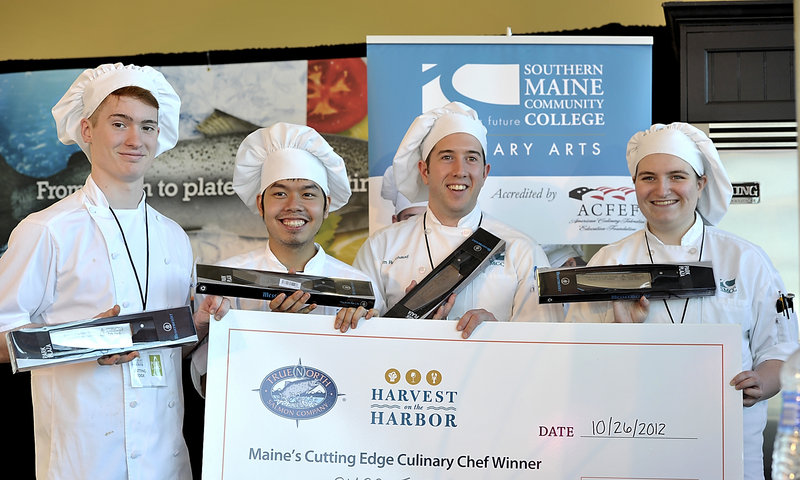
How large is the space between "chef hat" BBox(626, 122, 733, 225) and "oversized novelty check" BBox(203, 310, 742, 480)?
702 millimetres

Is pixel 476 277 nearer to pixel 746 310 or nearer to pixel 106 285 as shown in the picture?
pixel 746 310

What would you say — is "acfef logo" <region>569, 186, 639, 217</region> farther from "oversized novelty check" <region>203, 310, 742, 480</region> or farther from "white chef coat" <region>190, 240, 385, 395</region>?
"oversized novelty check" <region>203, 310, 742, 480</region>

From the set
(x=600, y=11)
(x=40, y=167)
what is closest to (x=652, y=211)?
(x=600, y=11)

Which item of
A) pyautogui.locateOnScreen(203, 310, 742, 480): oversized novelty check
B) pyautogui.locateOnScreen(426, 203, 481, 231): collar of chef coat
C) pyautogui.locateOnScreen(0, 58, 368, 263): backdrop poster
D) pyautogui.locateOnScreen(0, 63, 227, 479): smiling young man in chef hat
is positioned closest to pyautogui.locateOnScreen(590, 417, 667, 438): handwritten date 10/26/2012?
pyautogui.locateOnScreen(203, 310, 742, 480): oversized novelty check

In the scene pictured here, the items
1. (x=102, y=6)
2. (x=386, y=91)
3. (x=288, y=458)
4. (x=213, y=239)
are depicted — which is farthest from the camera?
(x=102, y=6)

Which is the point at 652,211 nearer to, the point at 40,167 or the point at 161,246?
the point at 161,246

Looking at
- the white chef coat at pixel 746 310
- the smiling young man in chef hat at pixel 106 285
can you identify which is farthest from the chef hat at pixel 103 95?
the white chef coat at pixel 746 310

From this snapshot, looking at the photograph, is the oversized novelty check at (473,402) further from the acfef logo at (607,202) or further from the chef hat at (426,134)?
the acfef logo at (607,202)

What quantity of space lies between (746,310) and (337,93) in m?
2.62

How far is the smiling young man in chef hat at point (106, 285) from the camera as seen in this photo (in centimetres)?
249

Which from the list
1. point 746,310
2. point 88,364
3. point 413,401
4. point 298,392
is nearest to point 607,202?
point 746,310

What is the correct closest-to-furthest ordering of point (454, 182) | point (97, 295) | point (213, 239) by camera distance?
point (97, 295), point (454, 182), point (213, 239)

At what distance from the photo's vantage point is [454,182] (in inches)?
122

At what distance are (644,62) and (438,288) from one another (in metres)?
1.81
